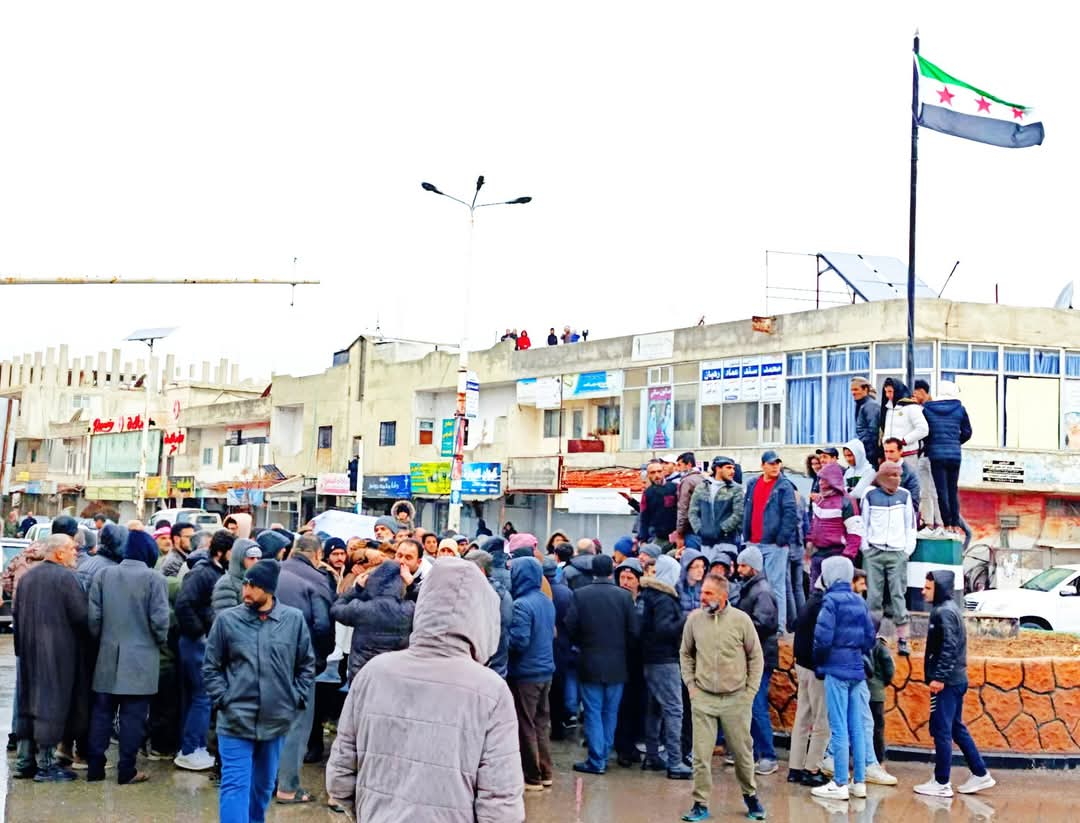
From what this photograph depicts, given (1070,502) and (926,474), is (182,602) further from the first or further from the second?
(1070,502)

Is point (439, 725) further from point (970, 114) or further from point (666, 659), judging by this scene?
point (970, 114)

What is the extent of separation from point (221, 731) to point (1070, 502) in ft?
91.1

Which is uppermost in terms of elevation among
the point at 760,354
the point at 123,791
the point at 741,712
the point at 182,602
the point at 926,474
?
the point at 760,354

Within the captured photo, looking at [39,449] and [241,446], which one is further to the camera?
[39,449]

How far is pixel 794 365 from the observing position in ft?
107

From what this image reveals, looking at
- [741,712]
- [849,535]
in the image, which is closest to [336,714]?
[741,712]

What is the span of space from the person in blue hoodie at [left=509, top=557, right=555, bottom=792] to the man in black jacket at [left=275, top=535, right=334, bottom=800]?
1498mm

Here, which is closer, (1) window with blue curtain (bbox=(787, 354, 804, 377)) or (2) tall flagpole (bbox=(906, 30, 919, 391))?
(2) tall flagpole (bbox=(906, 30, 919, 391))

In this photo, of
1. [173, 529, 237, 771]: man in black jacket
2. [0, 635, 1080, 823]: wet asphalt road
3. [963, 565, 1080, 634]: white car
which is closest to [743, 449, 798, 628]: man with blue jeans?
[0, 635, 1080, 823]: wet asphalt road

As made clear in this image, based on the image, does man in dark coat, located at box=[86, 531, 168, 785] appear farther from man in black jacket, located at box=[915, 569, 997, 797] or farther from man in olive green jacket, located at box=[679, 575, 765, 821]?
man in black jacket, located at box=[915, 569, 997, 797]

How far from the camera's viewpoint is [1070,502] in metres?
30.8

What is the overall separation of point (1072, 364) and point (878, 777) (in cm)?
2338

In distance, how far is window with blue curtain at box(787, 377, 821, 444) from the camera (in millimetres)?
31969

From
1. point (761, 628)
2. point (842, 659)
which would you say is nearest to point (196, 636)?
point (761, 628)
